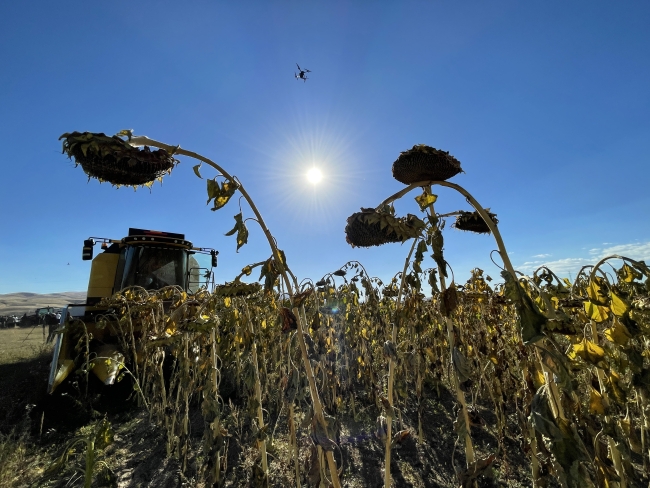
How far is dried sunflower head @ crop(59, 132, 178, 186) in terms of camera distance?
4.17 ft

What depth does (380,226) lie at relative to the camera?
1555 mm

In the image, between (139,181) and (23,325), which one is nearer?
(139,181)

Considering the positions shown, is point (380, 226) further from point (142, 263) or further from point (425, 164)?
point (142, 263)

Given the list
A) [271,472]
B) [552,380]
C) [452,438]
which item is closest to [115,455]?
[271,472]

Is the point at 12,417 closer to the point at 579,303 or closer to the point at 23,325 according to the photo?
the point at 579,303

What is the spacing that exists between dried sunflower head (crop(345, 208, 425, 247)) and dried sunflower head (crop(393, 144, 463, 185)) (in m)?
0.21

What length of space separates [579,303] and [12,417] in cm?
674

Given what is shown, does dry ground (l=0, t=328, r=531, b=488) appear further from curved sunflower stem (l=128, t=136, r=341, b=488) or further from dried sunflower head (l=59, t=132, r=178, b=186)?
dried sunflower head (l=59, t=132, r=178, b=186)

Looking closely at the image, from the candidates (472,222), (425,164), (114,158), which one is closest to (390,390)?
(472,222)

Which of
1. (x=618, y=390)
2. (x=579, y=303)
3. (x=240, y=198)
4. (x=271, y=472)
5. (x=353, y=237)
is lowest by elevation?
(x=271, y=472)

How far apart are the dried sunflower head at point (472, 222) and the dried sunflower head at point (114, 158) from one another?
4.75 ft

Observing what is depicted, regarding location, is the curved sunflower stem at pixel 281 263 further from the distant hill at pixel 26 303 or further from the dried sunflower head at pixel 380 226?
the distant hill at pixel 26 303

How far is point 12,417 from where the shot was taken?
4805 millimetres

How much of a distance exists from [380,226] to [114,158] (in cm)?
110
